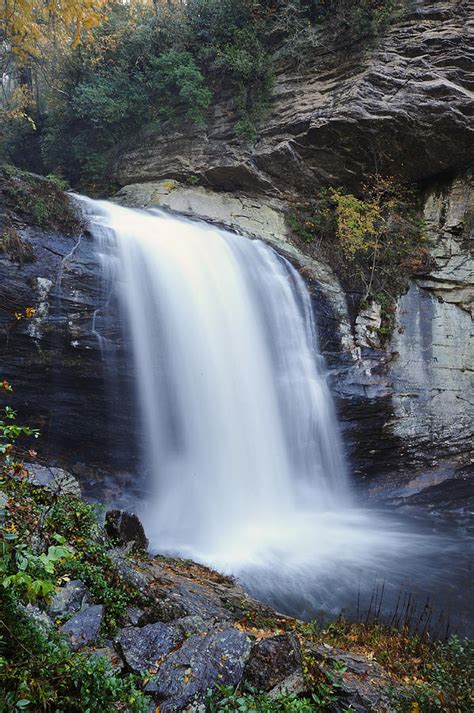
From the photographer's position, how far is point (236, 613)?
4.10 metres

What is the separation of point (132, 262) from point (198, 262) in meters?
1.63

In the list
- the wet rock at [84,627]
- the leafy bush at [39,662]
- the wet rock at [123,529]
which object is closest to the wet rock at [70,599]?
the wet rock at [84,627]

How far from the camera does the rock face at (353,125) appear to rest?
35.0 ft

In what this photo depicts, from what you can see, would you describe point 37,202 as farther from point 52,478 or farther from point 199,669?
point 199,669

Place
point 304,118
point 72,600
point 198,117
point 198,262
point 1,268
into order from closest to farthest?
point 72,600
point 1,268
point 198,262
point 304,118
point 198,117

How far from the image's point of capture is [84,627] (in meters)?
2.88

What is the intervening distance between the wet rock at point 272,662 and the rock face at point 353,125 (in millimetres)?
11515

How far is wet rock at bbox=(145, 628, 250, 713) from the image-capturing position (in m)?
2.42

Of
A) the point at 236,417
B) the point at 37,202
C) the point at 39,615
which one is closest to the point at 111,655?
the point at 39,615

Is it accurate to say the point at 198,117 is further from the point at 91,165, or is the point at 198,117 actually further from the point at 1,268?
the point at 1,268

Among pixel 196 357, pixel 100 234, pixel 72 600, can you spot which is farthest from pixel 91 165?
pixel 72 600

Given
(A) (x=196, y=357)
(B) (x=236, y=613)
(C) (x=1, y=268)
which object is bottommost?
(B) (x=236, y=613)

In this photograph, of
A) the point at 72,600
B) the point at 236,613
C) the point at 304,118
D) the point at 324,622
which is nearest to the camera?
the point at 72,600

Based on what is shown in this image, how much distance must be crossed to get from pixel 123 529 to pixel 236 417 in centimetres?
390
